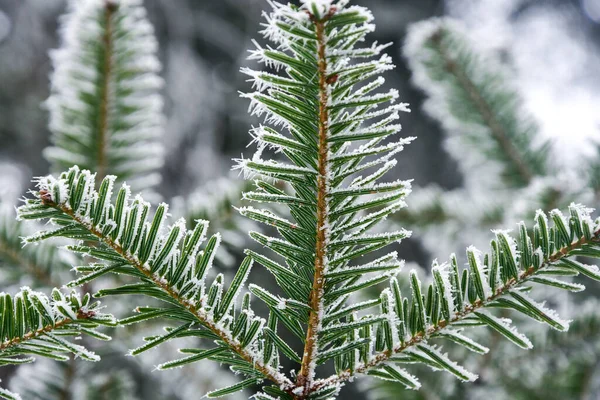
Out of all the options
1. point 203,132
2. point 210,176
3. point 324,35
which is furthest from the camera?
point 203,132

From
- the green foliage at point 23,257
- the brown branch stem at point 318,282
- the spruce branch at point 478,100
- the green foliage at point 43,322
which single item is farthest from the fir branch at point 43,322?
the spruce branch at point 478,100

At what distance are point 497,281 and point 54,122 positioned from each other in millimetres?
689

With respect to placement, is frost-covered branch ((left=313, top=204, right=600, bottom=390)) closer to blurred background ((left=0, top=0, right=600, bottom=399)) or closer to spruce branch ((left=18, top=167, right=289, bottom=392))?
spruce branch ((left=18, top=167, right=289, bottom=392))

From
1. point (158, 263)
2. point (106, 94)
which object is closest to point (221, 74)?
point (106, 94)

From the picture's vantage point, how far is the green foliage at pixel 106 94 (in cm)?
78

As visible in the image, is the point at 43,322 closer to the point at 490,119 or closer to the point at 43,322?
the point at 43,322

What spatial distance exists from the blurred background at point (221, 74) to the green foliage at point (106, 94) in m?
1.53

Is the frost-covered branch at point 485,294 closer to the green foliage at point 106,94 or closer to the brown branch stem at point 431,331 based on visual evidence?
the brown branch stem at point 431,331

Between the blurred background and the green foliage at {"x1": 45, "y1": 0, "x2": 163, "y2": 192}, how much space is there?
153 centimetres

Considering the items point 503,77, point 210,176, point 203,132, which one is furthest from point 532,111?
point 203,132

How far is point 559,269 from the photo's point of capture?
421 millimetres

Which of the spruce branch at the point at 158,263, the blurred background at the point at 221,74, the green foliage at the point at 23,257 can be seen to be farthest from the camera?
the blurred background at the point at 221,74

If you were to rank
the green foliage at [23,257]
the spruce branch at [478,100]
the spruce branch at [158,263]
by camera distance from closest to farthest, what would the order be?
the spruce branch at [158,263] → the green foliage at [23,257] → the spruce branch at [478,100]

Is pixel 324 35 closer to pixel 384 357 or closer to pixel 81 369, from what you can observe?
pixel 384 357
